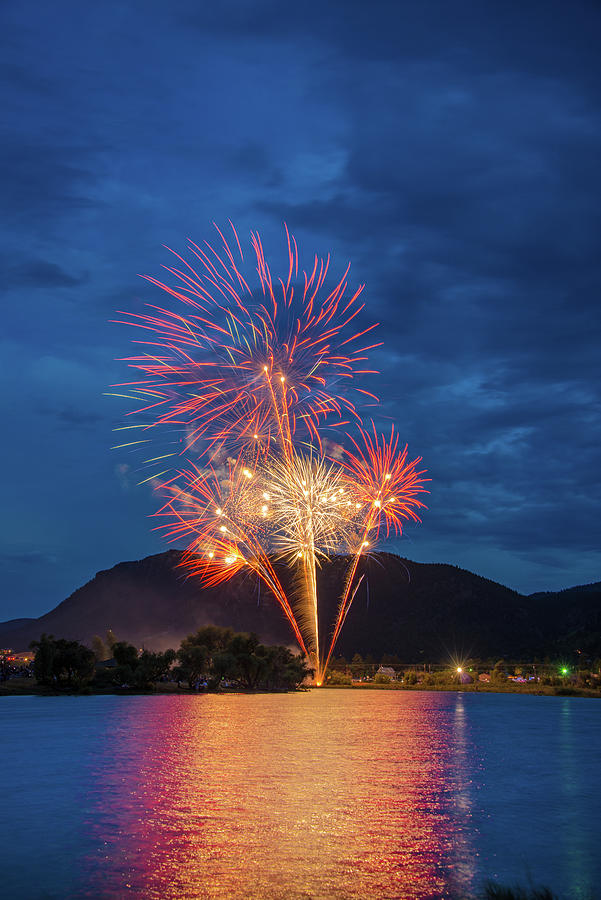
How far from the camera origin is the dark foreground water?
17.9 m

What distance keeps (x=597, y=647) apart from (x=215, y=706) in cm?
9986

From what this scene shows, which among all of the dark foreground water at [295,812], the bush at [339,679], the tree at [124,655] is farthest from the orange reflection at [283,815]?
the bush at [339,679]

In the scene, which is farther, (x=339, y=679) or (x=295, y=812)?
(x=339, y=679)

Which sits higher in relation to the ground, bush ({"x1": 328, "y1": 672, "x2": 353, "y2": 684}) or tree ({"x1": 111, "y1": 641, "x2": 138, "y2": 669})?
tree ({"x1": 111, "y1": 641, "x2": 138, "y2": 669})

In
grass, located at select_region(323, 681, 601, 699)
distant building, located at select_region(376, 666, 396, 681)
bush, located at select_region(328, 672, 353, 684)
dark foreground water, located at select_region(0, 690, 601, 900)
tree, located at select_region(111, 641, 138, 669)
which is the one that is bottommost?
dark foreground water, located at select_region(0, 690, 601, 900)

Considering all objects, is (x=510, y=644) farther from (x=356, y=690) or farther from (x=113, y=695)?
(x=113, y=695)

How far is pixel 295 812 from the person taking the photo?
25391 mm

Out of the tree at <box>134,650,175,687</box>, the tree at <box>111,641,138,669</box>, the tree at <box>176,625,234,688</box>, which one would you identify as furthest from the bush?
the tree at <box>111,641,138,669</box>

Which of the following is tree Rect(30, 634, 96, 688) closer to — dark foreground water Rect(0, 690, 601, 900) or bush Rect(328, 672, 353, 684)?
bush Rect(328, 672, 353, 684)

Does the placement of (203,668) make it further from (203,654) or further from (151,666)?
(151,666)

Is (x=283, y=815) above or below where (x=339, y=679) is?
below

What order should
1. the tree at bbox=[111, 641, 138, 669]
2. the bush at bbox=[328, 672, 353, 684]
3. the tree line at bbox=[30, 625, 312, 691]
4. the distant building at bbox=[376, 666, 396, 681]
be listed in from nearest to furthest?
1. the tree line at bbox=[30, 625, 312, 691]
2. the tree at bbox=[111, 641, 138, 669]
3. the bush at bbox=[328, 672, 353, 684]
4. the distant building at bbox=[376, 666, 396, 681]

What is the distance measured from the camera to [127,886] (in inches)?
672

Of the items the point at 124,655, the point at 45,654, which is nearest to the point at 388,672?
the point at 124,655
